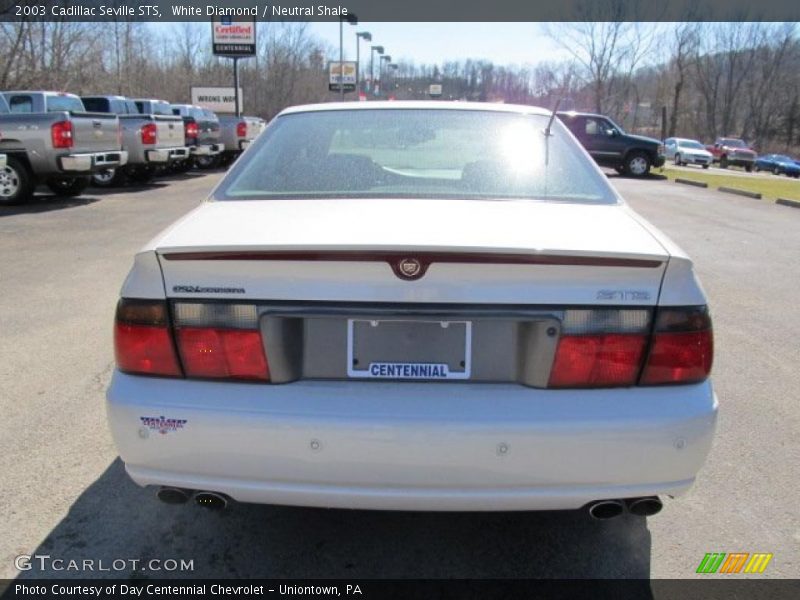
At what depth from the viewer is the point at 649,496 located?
7.33 feet

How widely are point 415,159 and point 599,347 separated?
159 centimetres

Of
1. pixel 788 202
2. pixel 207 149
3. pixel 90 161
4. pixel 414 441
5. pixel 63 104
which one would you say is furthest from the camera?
pixel 207 149

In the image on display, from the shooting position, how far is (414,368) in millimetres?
2178

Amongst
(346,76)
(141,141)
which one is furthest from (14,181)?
(346,76)

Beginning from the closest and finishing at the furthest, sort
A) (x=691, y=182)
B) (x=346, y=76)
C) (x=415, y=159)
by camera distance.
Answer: (x=415, y=159)
(x=691, y=182)
(x=346, y=76)

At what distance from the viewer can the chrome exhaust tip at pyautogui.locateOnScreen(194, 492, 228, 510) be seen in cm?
225

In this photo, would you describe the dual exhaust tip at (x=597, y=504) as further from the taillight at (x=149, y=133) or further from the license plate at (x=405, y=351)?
the taillight at (x=149, y=133)

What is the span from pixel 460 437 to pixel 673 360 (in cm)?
76

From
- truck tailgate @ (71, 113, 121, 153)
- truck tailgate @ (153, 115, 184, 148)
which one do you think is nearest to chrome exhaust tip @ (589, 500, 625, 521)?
truck tailgate @ (71, 113, 121, 153)

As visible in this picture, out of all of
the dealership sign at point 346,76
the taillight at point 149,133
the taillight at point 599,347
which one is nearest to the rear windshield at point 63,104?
the taillight at point 149,133

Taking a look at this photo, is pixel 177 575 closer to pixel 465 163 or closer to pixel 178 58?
pixel 465 163

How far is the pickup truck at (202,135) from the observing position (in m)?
19.7

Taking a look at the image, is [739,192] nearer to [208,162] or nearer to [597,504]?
[208,162]

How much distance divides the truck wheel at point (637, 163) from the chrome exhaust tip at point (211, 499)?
77.3ft
